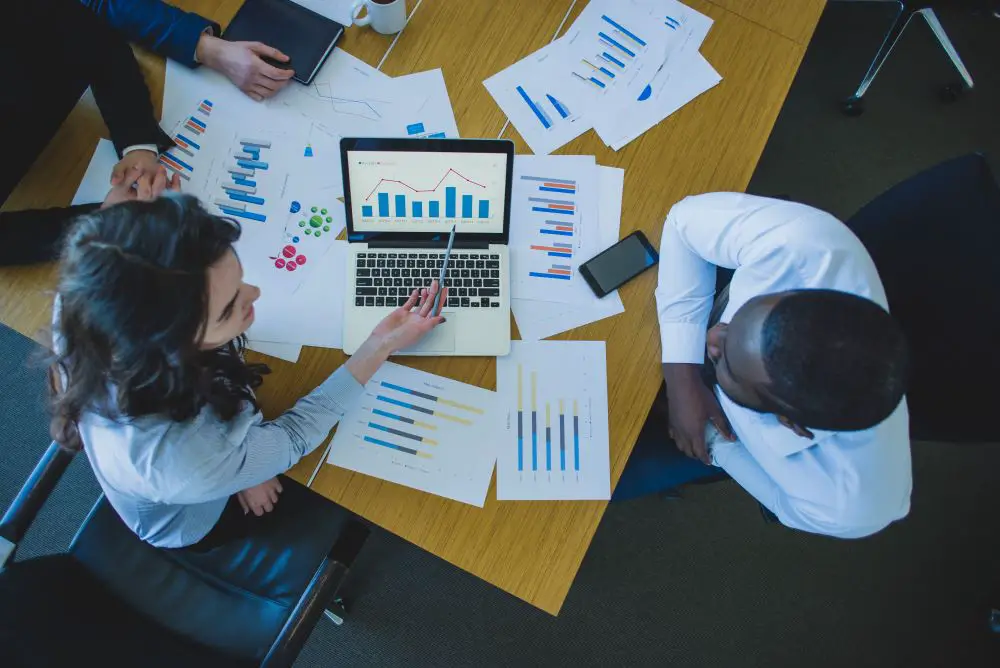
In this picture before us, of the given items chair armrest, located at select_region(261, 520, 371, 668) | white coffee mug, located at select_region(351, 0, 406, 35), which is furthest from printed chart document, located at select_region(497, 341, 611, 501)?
white coffee mug, located at select_region(351, 0, 406, 35)

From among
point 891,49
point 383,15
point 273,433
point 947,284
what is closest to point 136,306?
point 273,433

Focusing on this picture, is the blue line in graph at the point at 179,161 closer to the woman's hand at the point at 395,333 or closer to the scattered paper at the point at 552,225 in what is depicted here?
the woman's hand at the point at 395,333

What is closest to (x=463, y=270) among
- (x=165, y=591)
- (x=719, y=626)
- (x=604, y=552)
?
(x=165, y=591)

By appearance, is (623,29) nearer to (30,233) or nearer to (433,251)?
(433,251)

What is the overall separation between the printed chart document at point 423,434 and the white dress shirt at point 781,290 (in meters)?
0.37

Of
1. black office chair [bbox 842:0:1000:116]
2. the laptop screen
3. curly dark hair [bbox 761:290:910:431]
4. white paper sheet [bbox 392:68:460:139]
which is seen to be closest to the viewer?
curly dark hair [bbox 761:290:910:431]

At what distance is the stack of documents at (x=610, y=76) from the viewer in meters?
1.35

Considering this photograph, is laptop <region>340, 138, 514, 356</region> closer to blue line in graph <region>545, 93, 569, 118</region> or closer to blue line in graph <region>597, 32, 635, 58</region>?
blue line in graph <region>545, 93, 569, 118</region>

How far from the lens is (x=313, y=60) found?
1.34 meters

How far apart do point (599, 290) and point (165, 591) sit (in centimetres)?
103

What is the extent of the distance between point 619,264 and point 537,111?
36cm

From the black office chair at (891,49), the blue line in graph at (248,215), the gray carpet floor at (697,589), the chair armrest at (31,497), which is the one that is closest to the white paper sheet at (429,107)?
the blue line in graph at (248,215)

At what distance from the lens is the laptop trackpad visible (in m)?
1.22

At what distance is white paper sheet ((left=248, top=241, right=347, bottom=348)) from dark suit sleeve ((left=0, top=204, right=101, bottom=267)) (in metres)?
0.38
